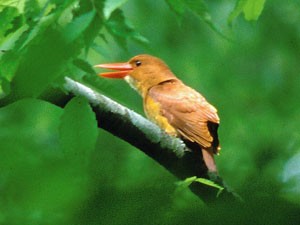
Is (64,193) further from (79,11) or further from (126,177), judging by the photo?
(79,11)

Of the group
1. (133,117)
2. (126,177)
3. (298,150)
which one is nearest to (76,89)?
(133,117)

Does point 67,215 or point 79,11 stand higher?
point 67,215

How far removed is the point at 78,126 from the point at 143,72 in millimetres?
2995

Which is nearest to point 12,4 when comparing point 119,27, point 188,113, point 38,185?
point 119,27

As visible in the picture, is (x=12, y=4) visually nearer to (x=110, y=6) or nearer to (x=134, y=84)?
(x=110, y=6)

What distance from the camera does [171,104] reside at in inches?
155

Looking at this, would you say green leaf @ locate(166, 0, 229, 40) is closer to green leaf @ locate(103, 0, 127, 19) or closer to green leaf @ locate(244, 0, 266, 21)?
green leaf @ locate(103, 0, 127, 19)

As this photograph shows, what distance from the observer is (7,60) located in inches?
61.4

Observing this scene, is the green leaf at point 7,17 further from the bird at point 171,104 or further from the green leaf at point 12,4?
the bird at point 171,104

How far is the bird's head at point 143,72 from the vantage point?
4586 millimetres

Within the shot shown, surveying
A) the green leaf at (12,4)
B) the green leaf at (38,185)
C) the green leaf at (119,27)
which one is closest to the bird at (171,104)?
the green leaf at (12,4)

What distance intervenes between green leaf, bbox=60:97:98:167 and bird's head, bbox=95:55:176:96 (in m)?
2.76

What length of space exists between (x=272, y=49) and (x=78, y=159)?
5.38 metres

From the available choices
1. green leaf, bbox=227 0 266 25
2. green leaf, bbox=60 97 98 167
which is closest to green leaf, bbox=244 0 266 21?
green leaf, bbox=227 0 266 25
